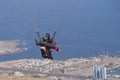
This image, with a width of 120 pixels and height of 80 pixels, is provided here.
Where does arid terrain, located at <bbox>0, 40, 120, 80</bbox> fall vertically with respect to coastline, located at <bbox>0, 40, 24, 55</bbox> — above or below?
→ below

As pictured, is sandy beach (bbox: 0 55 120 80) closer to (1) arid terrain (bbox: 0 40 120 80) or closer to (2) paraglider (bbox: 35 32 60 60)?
(1) arid terrain (bbox: 0 40 120 80)

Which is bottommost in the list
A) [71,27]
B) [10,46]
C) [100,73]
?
[100,73]

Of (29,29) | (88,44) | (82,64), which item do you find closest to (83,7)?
(29,29)

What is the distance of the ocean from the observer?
1666 inches

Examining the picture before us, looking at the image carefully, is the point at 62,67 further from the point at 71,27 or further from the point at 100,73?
the point at 71,27

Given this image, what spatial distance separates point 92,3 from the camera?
7025cm

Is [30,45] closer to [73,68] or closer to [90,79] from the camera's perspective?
[73,68]

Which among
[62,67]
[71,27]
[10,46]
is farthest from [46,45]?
[71,27]

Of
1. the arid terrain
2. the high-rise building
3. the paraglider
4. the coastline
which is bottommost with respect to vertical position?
the paraglider

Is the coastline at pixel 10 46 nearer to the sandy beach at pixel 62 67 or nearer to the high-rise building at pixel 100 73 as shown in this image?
the sandy beach at pixel 62 67

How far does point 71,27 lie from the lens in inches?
2153

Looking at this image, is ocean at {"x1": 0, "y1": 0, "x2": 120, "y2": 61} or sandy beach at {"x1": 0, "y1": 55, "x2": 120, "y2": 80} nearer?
sandy beach at {"x1": 0, "y1": 55, "x2": 120, "y2": 80}

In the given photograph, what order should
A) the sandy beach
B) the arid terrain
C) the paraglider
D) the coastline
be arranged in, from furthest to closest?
the coastline, the sandy beach, the arid terrain, the paraglider

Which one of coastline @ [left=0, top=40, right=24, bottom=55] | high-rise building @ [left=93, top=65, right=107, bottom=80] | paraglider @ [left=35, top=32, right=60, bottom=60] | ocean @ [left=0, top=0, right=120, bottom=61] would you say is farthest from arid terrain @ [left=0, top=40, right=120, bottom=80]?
paraglider @ [left=35, top=32, right=60, bottom=60]
